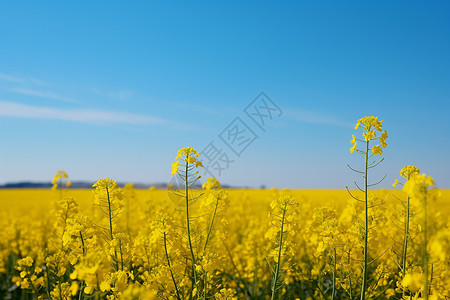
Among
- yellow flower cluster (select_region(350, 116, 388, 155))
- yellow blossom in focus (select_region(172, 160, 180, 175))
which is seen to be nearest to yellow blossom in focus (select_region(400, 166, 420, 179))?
yellow flower cluster (select_region(350, 116, 388, 155))

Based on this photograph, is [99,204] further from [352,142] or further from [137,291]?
[352,142]

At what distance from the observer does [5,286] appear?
654 centimetres

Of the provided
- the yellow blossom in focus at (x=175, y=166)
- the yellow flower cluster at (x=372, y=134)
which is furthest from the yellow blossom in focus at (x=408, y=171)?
the yellow blossom in focus at (x=175, y=166)

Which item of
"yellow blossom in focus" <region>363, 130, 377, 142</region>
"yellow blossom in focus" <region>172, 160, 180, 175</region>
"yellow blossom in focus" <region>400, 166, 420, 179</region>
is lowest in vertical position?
"yellow blossom in focus" <region>172, 160, 180, 175</region>

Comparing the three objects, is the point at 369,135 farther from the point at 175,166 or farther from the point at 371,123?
the point at 175,166

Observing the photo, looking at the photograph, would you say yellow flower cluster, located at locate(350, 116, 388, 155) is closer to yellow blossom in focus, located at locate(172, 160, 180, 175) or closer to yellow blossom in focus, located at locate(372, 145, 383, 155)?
yellow blossom in focus, located at locate(372, 145, 383, 155)

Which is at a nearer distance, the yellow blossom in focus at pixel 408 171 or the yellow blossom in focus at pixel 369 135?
the yellow blossom in focus at pixel 369 135

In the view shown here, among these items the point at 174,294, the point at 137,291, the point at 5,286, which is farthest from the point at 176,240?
the point at 5,286

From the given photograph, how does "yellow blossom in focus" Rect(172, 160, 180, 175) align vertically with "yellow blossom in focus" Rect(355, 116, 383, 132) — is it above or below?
below

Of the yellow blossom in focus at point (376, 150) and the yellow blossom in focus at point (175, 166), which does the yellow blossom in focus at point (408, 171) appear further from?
the yellow blossom in focus at point (175, 166)

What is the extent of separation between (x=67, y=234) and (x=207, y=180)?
1.85 meters

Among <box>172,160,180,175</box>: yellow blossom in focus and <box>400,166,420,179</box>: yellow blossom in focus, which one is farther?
<box>400,166,420,179</box>: yellow blossom in focus

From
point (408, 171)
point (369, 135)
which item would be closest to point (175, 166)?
point (369, 135)

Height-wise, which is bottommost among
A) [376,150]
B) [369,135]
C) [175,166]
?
[175,166]
